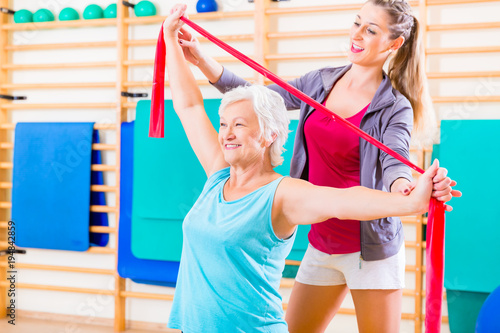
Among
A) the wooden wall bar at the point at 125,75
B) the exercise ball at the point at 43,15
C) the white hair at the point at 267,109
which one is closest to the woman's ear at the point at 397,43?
the white hair at the point at 267,109

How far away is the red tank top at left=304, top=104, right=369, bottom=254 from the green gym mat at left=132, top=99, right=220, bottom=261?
6.04ft

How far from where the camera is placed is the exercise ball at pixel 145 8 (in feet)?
12.5

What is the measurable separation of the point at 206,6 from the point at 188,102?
83.7 inches

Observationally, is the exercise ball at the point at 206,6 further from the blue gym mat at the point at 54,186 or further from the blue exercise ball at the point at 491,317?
the blue exercise ball at the point at 491,317

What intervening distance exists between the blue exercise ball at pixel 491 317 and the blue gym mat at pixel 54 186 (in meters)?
2.56

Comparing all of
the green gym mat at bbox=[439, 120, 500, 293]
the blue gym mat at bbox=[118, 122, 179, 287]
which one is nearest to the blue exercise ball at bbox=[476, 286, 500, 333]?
the green gym mat at bbox=[439, 120, 500, 293]

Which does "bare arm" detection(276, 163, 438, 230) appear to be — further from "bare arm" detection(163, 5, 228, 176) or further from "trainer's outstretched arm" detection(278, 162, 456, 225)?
"bare arm" detection(163, 5, 228, 176)

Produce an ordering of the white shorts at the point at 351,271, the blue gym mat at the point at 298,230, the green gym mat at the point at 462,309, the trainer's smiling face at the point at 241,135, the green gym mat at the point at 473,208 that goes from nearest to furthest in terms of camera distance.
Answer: the trainer's smiling face at the point at 241,135
the white shorts at the point at 351,271
the green gym mat at the point at 473,208
the green gym mat at the point at 462,309
the blue gym mat at the point at 298,230

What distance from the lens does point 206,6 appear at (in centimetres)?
371

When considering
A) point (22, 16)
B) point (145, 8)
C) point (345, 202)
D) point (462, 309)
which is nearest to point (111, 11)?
point (145, 8)

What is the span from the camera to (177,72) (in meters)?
1.75

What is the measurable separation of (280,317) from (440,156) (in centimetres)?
200

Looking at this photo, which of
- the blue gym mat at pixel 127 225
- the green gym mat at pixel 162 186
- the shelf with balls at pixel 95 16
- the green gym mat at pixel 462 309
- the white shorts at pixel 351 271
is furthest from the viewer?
the blue gym mat at pixel 127 225

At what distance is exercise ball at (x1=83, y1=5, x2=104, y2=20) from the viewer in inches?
156
